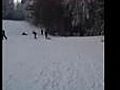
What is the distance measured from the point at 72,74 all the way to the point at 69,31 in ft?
60.5

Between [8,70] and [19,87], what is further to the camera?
[8,70]

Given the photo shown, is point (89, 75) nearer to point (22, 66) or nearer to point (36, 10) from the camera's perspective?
point (22, 66)

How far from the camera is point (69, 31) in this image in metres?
27.1

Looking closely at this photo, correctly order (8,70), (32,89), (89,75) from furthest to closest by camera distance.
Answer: (8,70) < (89,75) < (32,89)

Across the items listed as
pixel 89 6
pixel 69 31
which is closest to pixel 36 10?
pixel 69 31

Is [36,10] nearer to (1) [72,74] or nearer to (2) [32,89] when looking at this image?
(1) [72,74]

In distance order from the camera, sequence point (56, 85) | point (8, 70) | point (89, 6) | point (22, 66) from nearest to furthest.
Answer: point (56, 85)
point (8, 70)
point (22, 66)
point (89, 6)

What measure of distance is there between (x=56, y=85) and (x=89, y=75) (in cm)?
163

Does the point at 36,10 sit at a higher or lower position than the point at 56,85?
higher
